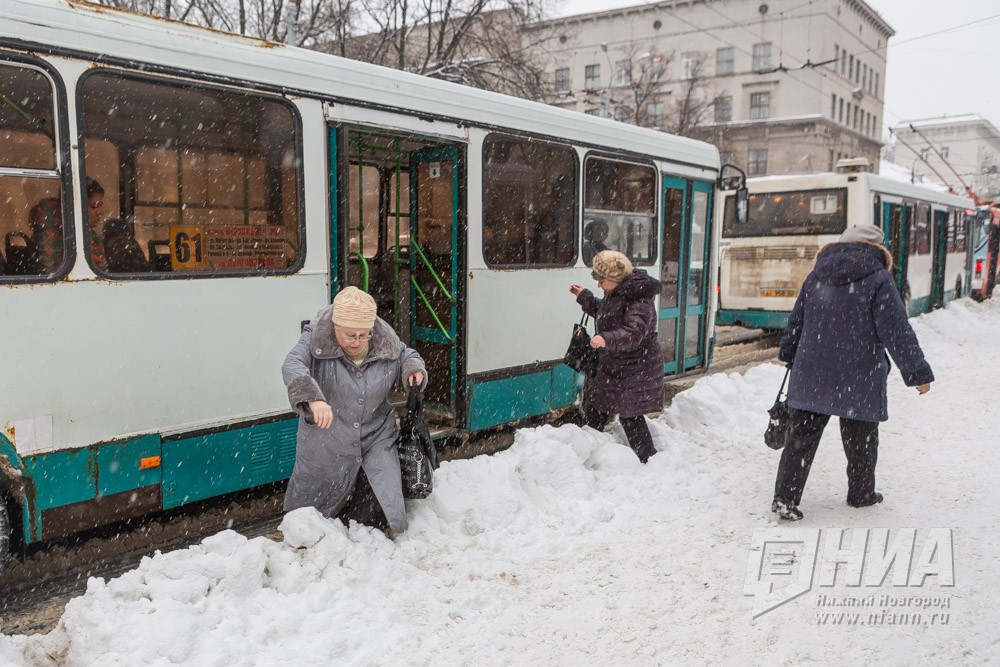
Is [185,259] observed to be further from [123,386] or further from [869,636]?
[869,636]

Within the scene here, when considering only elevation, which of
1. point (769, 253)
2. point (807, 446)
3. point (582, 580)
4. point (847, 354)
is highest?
point (769, 253)

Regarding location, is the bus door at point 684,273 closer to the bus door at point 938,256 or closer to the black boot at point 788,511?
the black boot at point 788,511

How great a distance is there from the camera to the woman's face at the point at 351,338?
3998mm

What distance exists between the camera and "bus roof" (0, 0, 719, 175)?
3.82 meters

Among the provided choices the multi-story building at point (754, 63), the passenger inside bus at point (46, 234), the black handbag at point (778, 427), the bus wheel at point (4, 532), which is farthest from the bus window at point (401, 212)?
the multi-story building at point (754, 63)

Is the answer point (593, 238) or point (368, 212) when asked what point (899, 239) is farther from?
point (368, 212)

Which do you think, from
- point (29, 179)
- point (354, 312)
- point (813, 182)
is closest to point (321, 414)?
point (354, 312)

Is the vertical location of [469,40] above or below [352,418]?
above

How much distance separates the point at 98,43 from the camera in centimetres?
397


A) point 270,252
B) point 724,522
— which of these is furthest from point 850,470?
point 270,252

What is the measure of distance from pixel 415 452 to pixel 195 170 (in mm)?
1946

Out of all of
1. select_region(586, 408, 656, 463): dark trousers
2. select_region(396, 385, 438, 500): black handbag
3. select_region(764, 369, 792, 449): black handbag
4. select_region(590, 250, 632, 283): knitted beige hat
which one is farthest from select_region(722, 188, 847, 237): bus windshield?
select_region(396, 385, 438, 500): black handbag

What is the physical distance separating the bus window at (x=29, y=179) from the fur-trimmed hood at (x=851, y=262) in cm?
406

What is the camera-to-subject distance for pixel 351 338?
13.2 ft
